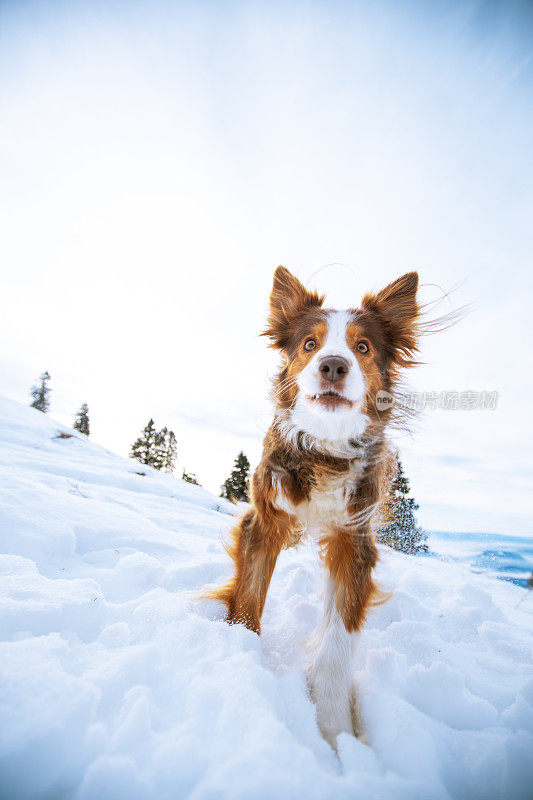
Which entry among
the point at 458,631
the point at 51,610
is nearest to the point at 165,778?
the point at 51,610

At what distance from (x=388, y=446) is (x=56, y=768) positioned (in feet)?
7.48

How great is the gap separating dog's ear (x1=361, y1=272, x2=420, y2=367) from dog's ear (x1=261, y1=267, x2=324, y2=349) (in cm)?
54

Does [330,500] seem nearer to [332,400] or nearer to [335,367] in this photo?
[332,400]

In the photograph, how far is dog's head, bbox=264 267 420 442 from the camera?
219cm

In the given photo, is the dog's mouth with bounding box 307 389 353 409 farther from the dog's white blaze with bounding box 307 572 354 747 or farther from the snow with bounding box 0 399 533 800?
the snow with bounding box 0 399 533 800

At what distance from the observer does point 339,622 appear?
2.04 metres

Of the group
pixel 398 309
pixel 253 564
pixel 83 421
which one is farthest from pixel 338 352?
pixel 83 421

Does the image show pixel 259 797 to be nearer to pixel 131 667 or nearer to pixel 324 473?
pixel 131 667

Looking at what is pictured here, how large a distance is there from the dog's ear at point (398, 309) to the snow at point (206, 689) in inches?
83.3

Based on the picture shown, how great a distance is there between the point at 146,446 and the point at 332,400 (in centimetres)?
3851

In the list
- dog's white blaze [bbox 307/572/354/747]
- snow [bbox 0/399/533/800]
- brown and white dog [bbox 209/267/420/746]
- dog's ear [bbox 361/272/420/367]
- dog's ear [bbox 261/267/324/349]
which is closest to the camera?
snow [bbox 0/399/533/800]

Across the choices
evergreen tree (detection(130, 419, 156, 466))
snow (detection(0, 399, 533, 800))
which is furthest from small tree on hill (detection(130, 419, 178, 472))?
snow (detection(0, 399, 533, 800))

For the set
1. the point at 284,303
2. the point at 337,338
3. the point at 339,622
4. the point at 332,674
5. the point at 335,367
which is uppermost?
the point at 284,303

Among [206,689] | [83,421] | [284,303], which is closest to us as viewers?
[206,689]
